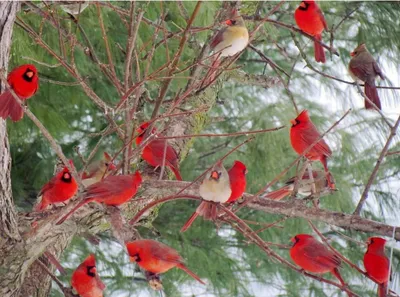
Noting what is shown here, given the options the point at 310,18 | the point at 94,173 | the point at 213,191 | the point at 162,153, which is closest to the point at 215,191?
the point at 213,191

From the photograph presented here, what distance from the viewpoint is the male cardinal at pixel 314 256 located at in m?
2.21

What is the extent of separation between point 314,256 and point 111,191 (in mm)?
711

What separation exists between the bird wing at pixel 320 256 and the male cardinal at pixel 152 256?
49 cm

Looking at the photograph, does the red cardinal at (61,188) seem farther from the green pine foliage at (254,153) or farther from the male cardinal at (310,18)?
the green pine foliage at (254,153)

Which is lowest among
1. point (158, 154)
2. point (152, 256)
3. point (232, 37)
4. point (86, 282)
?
point (86, 282)

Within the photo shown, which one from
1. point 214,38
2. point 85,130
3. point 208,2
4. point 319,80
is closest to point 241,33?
point 214,38

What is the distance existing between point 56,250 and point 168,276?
1879 mm

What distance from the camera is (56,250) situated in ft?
8.16

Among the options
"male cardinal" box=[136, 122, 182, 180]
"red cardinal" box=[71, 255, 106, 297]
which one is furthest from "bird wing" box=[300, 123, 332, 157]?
"red cardinal" box=[71, 255, 106, 297]

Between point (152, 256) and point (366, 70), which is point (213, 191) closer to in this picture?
point (152, 256)

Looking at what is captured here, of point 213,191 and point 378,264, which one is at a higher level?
point 213,191

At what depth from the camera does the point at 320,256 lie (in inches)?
87.4

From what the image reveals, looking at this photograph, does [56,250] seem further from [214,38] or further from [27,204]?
[27,204]

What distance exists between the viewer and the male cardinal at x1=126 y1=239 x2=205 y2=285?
181 cm
